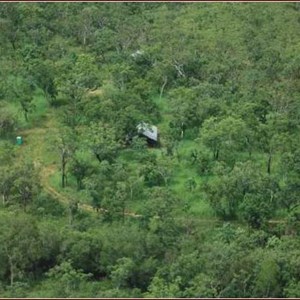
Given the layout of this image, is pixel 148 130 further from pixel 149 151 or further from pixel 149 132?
pixel 149 151

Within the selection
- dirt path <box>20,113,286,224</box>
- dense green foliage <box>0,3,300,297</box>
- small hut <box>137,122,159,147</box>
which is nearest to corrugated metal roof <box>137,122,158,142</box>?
small hut <box>137,122,159,147</box>

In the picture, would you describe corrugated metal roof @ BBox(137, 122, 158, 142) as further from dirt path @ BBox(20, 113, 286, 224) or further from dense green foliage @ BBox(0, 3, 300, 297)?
dirt path @ BBox(20, 113, 286, 224)

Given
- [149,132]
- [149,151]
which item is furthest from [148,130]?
[149,151]

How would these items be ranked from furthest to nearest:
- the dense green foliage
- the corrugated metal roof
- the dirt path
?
the corrugated metal roof < the dirt path < the dense green foliage

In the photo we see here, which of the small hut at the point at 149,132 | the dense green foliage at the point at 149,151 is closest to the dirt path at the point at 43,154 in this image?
the dense green foliage at the point at 149,151

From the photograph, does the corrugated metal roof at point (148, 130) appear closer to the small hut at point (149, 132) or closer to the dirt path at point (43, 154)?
the small hut at point (149, 132)

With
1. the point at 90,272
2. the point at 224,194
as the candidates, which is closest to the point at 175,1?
the point at 224,194

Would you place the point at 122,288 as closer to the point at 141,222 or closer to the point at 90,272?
the point at 90,272
